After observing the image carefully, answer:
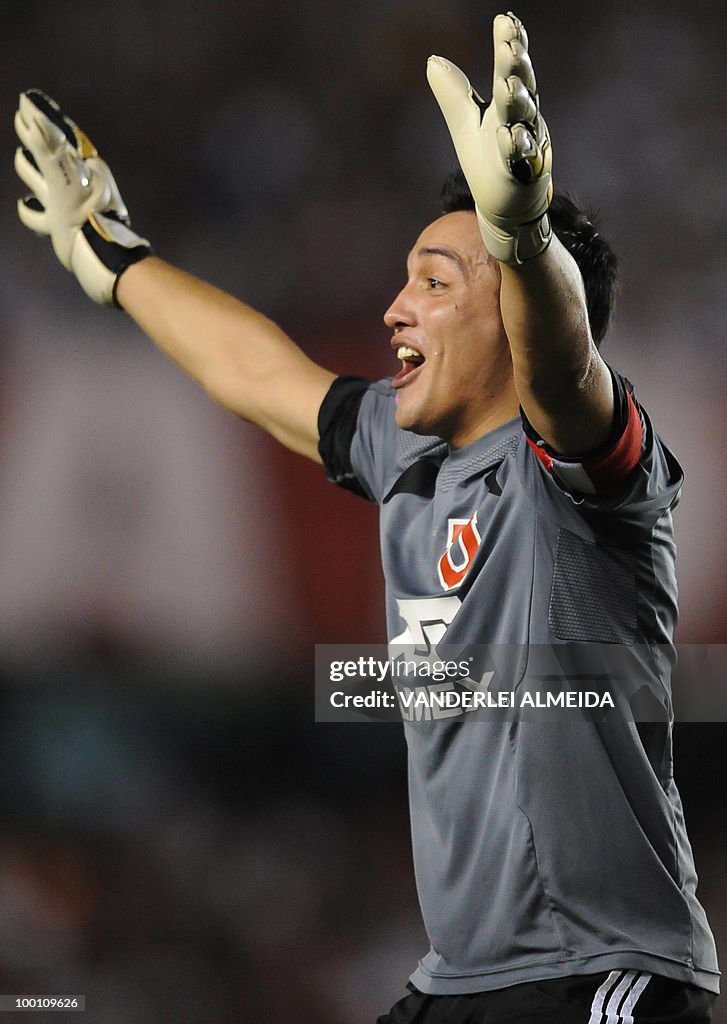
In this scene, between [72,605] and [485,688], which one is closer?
[485,688]

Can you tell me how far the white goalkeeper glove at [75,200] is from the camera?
1669 millimetres

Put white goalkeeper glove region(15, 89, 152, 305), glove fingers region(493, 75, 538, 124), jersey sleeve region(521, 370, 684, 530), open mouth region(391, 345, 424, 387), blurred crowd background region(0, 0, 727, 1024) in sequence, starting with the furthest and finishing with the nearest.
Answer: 1. blurred crowd background region(0, 0, 727, 1024)
2. white goalkeeper glove region(15, 89, 152, 305)
3. open mouth region(391, 345, 424, 387)
4. jersey sleeve region(521, 370, 684, 530)
5. glove fingers region(493, 75, 538, 124)

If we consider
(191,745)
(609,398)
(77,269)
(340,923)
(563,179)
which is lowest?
(340,923)

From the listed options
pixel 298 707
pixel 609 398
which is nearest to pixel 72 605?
pixel 298 707

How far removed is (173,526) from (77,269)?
0.50m

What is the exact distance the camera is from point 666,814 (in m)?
1.13

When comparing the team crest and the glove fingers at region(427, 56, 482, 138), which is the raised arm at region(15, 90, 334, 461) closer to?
the team crest

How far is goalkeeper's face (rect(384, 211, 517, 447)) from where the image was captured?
1286 mm

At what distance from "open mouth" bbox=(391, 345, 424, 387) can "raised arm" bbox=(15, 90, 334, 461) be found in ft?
0.65

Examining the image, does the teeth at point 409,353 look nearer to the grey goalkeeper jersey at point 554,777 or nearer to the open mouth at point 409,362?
the open mouth at point 409,362

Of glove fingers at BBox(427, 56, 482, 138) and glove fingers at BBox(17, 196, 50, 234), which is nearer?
glove fingers at BBox(427, 56, 482, 138)

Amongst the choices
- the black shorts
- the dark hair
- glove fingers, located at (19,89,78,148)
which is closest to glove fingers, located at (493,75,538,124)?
the dark hair

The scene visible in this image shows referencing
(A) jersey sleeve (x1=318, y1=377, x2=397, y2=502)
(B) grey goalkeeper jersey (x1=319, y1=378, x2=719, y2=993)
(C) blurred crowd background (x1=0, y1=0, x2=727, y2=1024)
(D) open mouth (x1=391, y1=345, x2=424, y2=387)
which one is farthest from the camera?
(C) blurred crowd background (x1=0, y1=0, x2=727, y2=1024)

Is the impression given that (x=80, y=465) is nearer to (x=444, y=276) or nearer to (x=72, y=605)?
(x=72, y=605)
